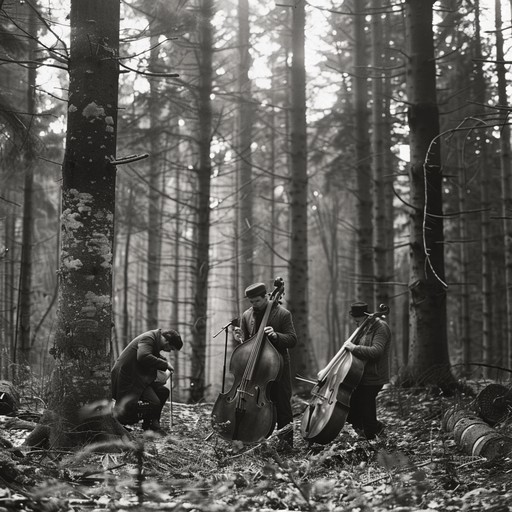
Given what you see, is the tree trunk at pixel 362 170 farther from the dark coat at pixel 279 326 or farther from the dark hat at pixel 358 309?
the dark coat at pixel 279 326

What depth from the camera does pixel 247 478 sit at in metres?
5.27

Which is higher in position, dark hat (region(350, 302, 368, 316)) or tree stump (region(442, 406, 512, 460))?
dark hat (region(350, 302, 368, 316))

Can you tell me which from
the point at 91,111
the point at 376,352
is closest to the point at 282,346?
the point at 376,352

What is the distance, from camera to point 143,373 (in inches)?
316

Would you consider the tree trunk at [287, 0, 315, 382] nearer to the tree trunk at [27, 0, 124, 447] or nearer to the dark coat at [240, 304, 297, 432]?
the dark coat at [240, 304, 297, 432]

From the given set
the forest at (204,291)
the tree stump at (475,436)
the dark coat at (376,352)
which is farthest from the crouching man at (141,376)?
the tree stump at (475,436)

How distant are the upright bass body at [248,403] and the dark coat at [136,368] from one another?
3.57 feet

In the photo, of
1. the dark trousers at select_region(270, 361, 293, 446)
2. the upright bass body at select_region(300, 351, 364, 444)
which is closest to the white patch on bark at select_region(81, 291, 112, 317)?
the dark trousers at select_region(270, 361, 293, 446)

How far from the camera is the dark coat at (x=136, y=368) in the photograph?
7.81 meters

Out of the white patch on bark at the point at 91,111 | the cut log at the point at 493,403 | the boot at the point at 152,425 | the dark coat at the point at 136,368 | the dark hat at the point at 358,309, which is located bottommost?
the boot at the point at 152,425

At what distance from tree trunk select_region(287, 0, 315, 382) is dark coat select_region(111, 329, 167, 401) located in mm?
4536

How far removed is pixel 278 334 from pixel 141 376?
180cm

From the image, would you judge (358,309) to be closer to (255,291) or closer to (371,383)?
(371,383)

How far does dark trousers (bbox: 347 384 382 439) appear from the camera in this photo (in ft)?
24.3
